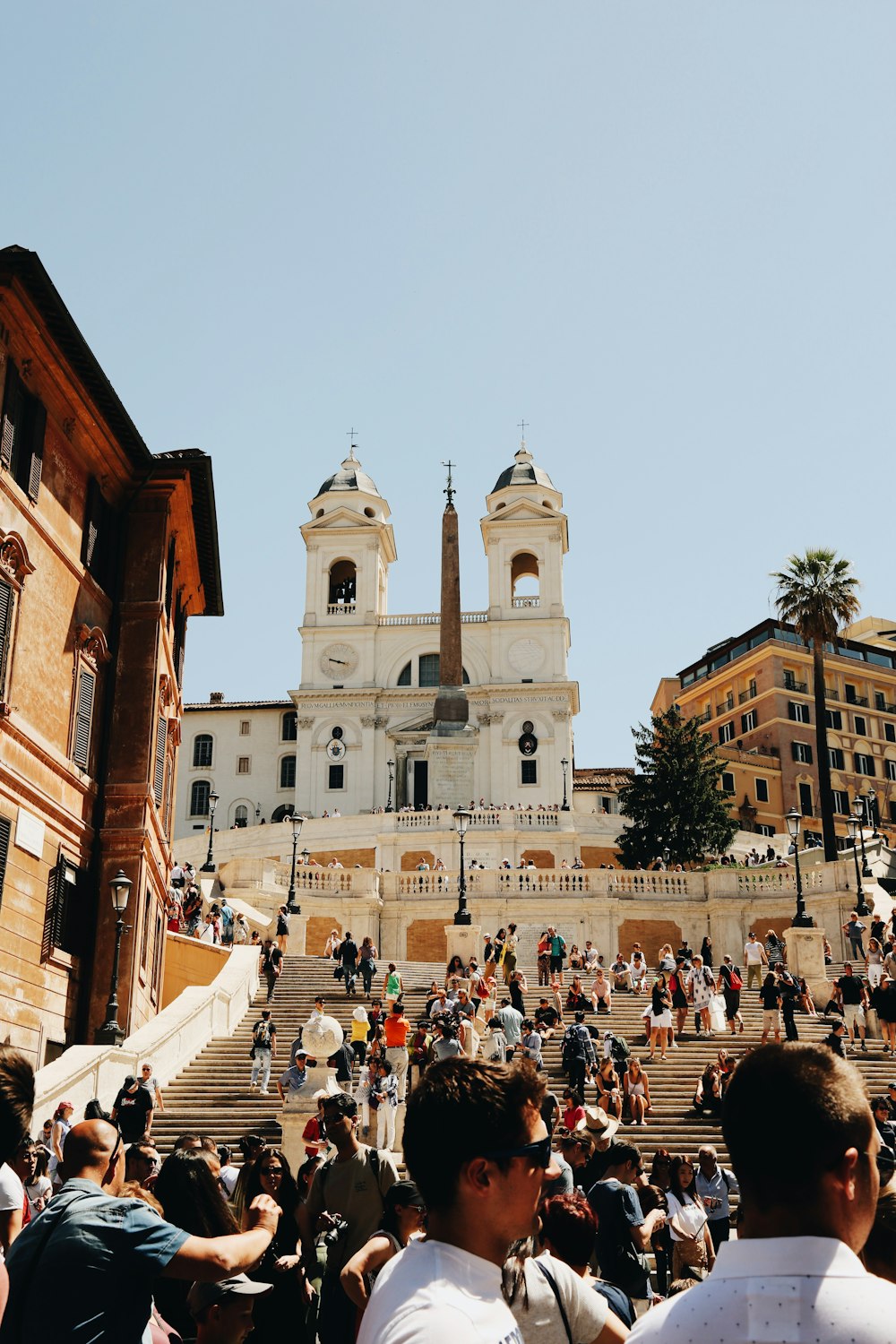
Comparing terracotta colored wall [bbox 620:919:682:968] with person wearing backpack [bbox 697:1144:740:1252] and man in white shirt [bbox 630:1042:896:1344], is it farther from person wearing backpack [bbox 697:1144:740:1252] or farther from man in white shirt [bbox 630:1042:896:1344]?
man in white shirt [bbox 630:1042:896:1344]

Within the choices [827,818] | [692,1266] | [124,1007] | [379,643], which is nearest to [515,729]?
[379,643]

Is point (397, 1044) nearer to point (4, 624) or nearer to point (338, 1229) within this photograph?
point (4, 624)

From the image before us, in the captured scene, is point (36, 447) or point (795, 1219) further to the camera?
point (36, 447)

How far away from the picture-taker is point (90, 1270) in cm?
390

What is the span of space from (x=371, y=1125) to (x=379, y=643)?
5997cm

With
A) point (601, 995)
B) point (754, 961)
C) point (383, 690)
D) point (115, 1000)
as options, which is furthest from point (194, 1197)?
point (383, 690)

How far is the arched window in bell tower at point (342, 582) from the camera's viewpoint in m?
81.4

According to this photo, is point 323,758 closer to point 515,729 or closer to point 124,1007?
point 515,729

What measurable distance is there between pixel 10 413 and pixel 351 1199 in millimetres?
16907

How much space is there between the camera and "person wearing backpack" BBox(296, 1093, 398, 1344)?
730 cm

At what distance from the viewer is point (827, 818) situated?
47.8m

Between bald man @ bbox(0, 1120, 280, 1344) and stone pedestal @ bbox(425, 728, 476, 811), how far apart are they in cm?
6306

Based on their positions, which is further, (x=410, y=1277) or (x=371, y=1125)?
(x=371, y=1125)

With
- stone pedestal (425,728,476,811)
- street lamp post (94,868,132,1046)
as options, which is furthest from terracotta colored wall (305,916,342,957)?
stone pedestal (425,728,476,811)
